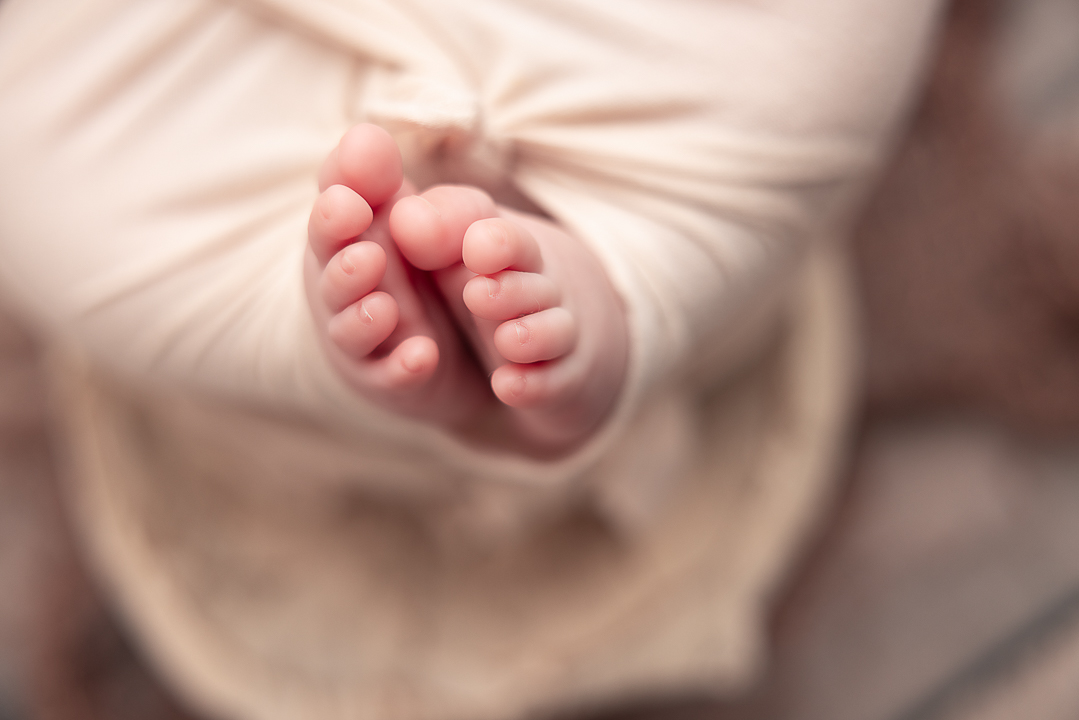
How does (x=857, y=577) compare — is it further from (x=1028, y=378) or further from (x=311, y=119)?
(x=311, y=119)

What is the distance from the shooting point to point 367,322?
28 centimetres

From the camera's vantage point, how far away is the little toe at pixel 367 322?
28 cm

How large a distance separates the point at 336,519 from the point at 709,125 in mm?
452

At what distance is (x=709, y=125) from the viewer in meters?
0.38

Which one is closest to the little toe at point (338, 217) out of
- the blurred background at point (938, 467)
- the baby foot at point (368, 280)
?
the baby foot at point (368, 280)

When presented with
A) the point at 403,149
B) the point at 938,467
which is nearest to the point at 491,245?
the point at 403,149

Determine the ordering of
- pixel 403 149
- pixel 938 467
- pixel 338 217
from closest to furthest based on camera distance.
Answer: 1. pixel 338 217
2. pixel 403 149
3. pixel 938 467

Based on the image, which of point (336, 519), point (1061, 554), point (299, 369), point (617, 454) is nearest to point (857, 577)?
point (1061, 554)

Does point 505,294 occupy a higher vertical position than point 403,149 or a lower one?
lower

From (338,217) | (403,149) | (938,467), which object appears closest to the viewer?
(338,217)

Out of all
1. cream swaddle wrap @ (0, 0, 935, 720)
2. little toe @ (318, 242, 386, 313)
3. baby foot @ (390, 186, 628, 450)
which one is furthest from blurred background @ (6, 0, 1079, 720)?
little toe @ (318, 242, 386, 313)

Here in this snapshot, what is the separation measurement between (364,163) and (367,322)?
6cm

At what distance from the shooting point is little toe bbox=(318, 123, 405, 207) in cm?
29

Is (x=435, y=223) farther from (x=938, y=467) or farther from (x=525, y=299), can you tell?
(x=938, y=467)
